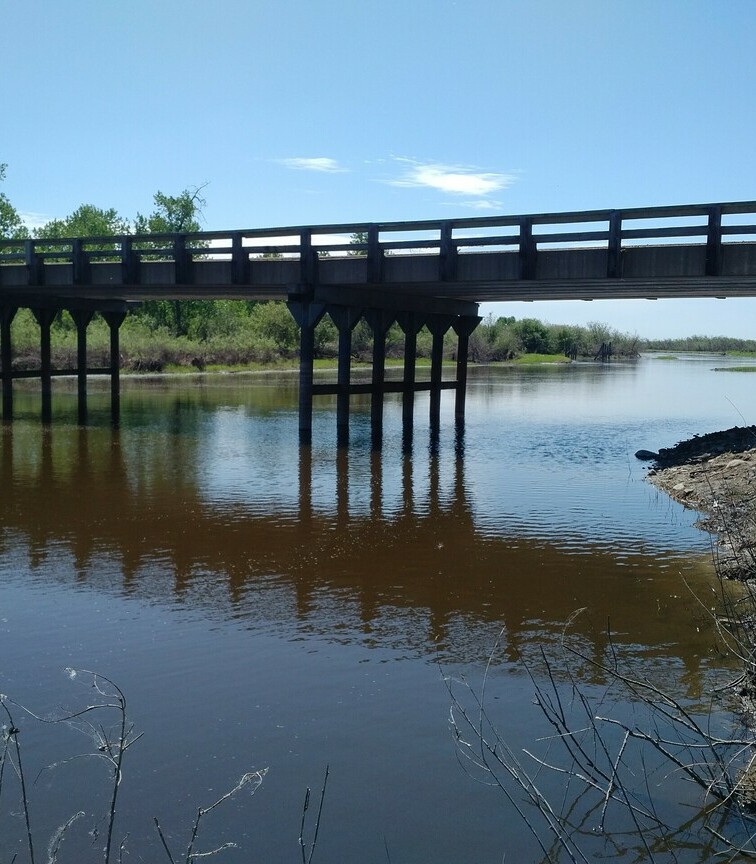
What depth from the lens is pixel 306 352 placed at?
24.5 meters

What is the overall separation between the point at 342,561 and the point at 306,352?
41.2 ft

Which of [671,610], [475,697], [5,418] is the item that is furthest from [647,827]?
[5,418]

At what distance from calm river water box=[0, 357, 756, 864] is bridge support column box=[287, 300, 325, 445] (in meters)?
1.30

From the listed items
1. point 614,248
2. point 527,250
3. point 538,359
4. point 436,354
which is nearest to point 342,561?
point 614,248

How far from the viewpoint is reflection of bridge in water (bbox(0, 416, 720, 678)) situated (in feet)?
32.0

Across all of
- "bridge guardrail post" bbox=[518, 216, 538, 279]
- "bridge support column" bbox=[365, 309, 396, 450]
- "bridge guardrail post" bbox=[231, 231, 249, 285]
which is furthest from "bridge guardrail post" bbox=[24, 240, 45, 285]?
"bridge guardrail post" bbox=[518, 216, 538, 279]

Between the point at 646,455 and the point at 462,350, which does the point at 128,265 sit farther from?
the point at 646,455

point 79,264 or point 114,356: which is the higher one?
point 79,264

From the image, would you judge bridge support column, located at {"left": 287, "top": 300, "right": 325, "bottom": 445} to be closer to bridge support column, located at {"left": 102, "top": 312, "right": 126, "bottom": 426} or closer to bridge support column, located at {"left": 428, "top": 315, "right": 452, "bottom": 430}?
bridge support column, located at {"left": 428, "top": 315, "right": 452, "bottom": 430}

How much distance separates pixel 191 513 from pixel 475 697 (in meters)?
9.13

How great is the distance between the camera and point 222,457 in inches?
894

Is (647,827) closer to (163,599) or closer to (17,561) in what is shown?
(163,599)

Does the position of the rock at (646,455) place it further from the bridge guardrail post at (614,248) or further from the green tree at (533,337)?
the green tree at (533,337)

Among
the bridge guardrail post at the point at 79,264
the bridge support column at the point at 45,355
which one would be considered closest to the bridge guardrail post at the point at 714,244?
the bridge guardrail post at the point at 79,264
